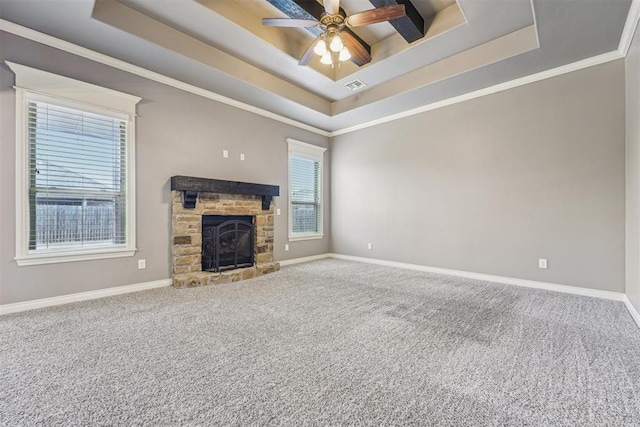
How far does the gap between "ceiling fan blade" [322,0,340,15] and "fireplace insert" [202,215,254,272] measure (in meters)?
3.19

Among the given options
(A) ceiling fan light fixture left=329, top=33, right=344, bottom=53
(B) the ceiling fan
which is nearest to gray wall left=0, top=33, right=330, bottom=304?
(B) the ceiling fan

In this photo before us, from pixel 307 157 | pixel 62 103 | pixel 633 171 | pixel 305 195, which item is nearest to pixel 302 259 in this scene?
pixel 305 195

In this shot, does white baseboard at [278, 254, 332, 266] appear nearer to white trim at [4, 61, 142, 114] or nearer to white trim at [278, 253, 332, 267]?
white trim at [278, 253, 332, 267]

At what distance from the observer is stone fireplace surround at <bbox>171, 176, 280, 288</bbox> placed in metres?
3.91

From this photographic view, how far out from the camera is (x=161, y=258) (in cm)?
387

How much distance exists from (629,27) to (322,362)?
442 centimetres

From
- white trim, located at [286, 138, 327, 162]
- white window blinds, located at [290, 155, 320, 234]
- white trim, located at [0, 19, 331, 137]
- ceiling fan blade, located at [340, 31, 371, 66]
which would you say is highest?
ceiling fan blade, located at [340, 31, 371, 66]

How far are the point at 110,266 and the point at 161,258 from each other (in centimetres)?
58

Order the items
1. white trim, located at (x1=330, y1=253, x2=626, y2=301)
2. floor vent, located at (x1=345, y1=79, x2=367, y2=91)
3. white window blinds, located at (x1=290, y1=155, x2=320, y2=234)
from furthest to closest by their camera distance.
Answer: white window blinds, located at (x1=290, y1=155, x2=320, y2=234) → floor vent, located at (x1=345, y1=79, x2=367, y2=91) → white trim, located at (x1=330, y1=253, x2=626, y2=301)

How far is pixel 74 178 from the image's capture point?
127 inches

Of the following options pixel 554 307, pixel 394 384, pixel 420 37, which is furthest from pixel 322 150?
pixel 394 384

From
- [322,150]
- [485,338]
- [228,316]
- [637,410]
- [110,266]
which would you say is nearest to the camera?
[637,410]

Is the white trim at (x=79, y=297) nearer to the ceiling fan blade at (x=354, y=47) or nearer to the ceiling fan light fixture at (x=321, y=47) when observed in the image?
the ceiling fan light fixture at (x=321, y=47)

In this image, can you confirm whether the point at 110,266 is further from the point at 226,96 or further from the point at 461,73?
the point at 461,73
